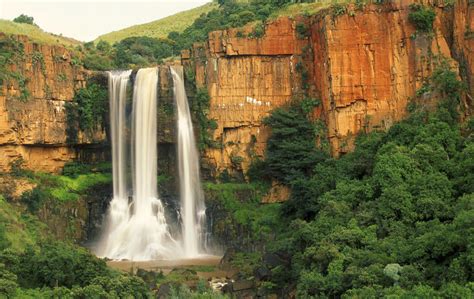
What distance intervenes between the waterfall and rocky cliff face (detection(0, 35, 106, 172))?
17.3ft

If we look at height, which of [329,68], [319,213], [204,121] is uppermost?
[329,68]

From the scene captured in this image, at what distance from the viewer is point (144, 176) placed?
176 feet

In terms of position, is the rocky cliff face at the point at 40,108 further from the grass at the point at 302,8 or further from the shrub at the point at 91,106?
the grass at the point at 302,8

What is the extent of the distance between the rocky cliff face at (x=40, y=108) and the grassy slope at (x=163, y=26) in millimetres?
36547

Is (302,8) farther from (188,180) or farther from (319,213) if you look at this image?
(319,213)

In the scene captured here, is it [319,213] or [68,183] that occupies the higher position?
[68,183]

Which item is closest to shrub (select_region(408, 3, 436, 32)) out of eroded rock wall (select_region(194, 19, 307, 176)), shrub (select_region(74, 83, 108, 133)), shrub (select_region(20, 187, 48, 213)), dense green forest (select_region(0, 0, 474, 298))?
dense green forest (select_region(0, 0, 474, 298))

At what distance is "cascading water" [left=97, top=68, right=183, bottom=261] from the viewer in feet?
170

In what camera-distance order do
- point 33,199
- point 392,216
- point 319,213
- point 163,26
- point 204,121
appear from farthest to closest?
1. point 163,26
2. point 204,121
3. point 33,199
4. point 319,213
5. point 392,216

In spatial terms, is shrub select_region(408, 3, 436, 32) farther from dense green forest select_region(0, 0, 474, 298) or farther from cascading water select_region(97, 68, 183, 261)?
cascading water select_region(97, 68, 183, 261)

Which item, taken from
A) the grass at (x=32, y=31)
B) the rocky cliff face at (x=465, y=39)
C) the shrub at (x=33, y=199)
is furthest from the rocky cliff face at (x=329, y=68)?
the grass at (x=32, y=31)

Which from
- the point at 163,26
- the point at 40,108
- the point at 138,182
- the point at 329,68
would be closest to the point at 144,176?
the point at 138,182

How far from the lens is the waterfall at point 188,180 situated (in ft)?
171

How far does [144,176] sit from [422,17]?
731 inches
